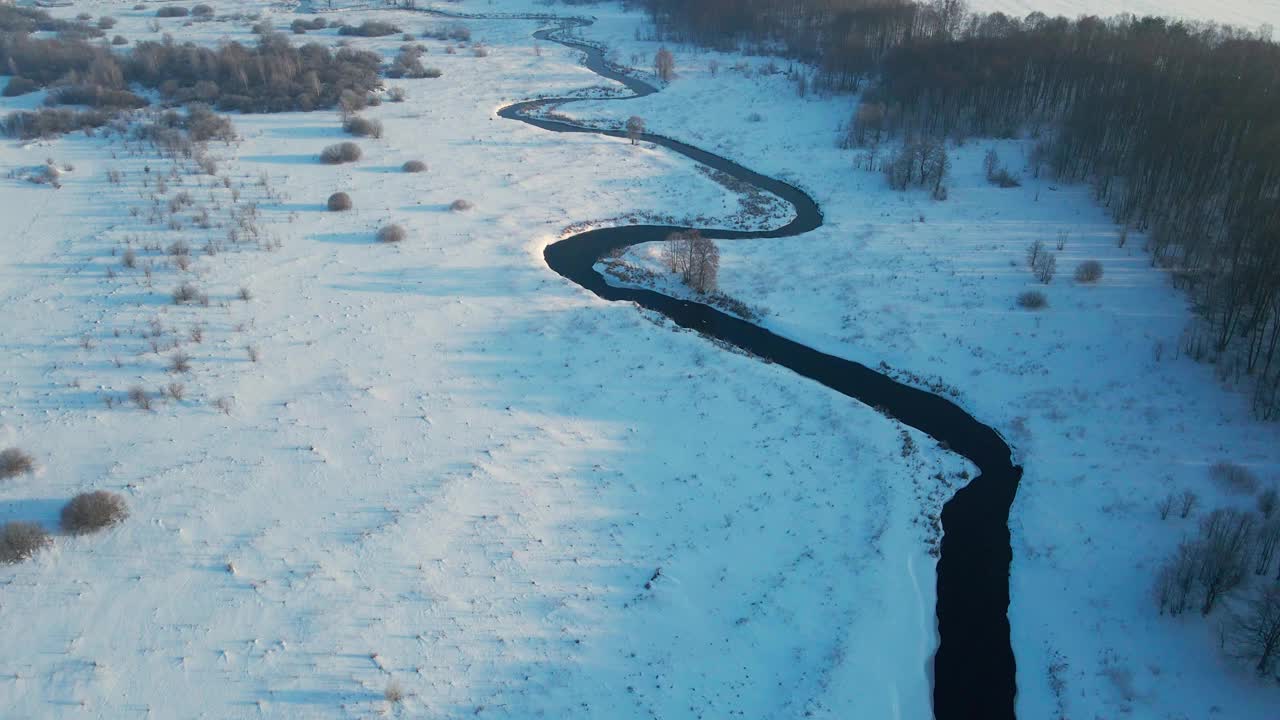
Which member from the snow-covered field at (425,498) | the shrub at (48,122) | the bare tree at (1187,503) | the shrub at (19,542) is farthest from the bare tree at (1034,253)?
the shrub at (48,122)

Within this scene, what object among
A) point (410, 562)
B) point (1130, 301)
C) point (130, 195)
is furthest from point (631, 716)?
point (130, 195)

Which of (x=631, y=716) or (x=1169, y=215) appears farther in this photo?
(x=1169, y=215)

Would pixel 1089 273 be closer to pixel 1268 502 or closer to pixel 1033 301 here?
pixel 1033 301

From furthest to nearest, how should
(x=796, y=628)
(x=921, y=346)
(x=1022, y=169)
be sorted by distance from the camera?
(x=1022, y=169) < (x=921, y=346) < (x=796, y=628)

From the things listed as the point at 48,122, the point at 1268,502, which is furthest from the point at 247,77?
the point at 1268,502

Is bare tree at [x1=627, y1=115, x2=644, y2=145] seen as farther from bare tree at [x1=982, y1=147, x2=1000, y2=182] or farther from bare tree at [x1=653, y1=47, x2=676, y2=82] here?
bare tree at [x1=982, y1=147, x2=1000, y2=182]

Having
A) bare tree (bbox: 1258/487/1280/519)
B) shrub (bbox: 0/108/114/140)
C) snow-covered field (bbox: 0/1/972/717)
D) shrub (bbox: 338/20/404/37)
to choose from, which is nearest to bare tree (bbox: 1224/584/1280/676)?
bare tree (bbox: 1258/487/1280/519)

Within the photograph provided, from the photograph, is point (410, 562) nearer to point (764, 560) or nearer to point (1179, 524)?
point (764, 560)
